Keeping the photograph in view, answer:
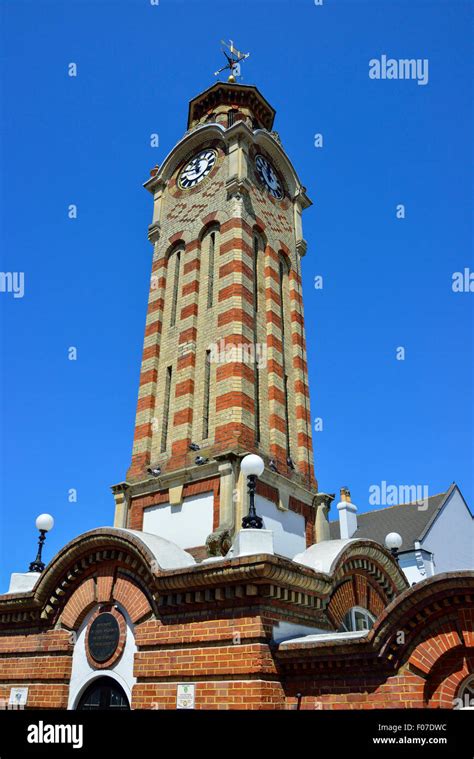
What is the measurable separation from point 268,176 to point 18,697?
19.2 m

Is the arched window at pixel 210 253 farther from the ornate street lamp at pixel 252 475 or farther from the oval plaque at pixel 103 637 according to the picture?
the oval plaque at pixel 103 637

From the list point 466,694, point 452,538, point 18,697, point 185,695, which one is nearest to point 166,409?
point 18,697

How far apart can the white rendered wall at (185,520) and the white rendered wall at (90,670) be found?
2.65 metres

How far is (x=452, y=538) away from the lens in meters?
33.7

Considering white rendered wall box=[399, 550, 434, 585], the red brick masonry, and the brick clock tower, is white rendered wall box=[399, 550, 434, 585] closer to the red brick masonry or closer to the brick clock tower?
the brick clock tower

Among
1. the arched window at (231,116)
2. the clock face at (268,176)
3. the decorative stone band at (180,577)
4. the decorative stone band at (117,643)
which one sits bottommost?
the decorative stone band at (117,643)

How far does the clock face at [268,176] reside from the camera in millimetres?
22514

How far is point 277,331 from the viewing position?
1977cm

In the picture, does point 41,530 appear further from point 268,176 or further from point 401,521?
point 401,521

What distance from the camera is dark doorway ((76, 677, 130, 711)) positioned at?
12695mm

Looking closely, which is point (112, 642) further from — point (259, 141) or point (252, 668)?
point (259, 141)

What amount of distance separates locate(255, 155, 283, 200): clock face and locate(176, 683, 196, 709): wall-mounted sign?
17.4m

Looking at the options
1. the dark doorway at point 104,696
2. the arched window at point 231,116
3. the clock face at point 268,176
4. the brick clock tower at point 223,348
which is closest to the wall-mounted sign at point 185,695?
the dark doorway at point 104,696
